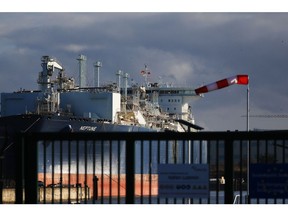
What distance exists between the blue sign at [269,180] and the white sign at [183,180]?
0.69 meters

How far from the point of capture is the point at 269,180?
33.8 feet

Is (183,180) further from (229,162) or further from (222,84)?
(222,84)

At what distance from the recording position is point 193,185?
10461 millimetres

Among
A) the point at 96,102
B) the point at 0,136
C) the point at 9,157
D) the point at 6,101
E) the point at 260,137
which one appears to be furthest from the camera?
the point at 6,101

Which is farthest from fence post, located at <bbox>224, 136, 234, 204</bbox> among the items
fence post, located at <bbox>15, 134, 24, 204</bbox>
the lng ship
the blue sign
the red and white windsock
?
the lng ship

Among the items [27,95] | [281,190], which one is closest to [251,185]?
[281,190]

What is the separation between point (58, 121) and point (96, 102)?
9.17 metres

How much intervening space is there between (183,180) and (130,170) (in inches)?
31.1

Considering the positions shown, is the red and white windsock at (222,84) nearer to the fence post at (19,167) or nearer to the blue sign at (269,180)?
the blue sign at (269,180)

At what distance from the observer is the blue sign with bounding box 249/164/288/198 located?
1024cm

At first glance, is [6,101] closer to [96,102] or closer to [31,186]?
[96,102]

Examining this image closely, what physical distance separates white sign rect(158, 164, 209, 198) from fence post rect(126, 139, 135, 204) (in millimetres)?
401

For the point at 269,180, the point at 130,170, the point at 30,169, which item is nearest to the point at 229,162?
the point at 269,180

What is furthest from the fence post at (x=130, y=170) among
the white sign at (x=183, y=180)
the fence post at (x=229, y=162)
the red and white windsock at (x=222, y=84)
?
the red and white windsock at (x=222, y=84)
